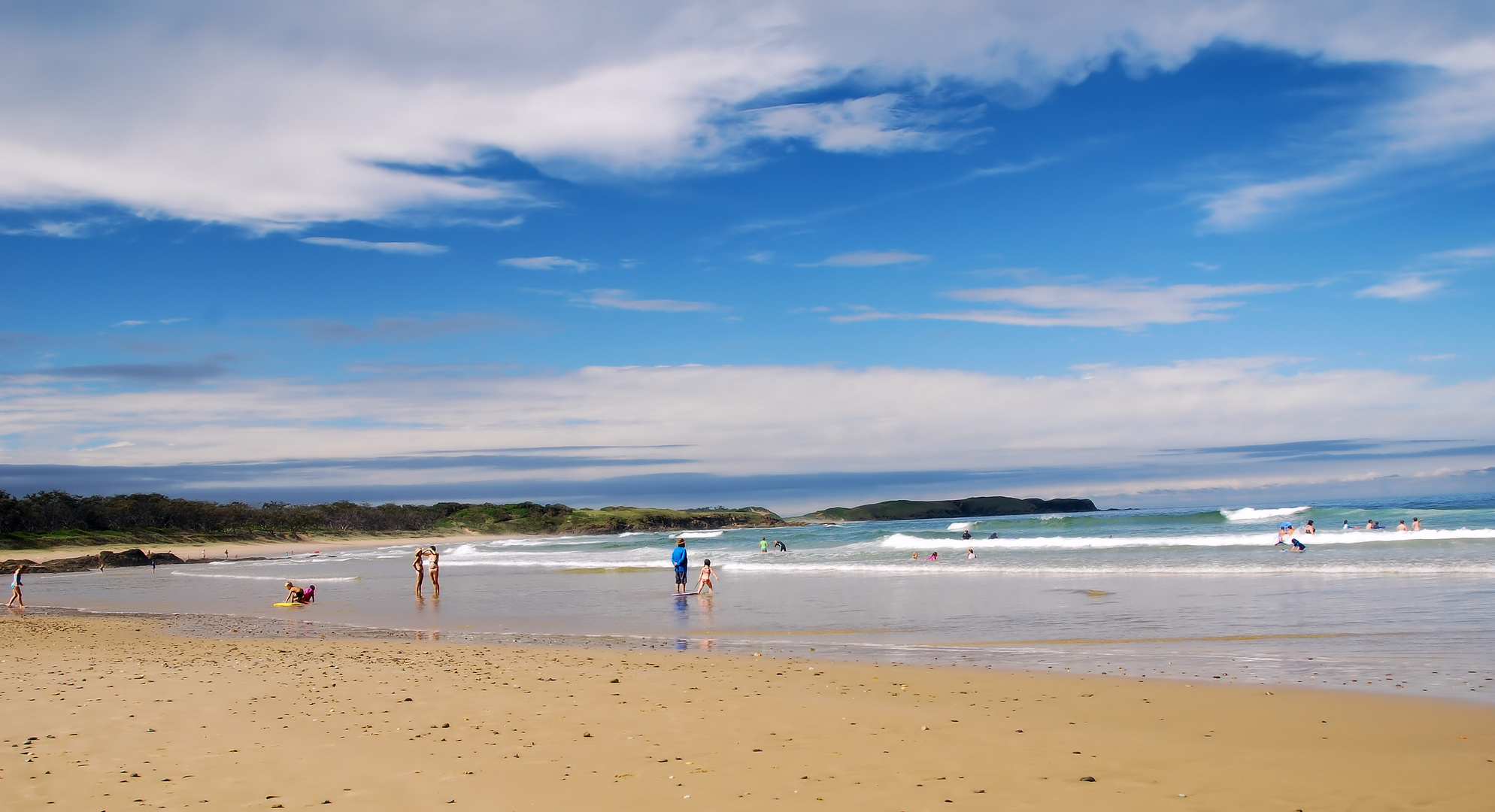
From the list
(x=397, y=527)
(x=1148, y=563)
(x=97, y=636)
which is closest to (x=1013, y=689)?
(x=97, y=636)

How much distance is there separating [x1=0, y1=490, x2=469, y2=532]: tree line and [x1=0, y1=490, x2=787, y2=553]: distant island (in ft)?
0.30

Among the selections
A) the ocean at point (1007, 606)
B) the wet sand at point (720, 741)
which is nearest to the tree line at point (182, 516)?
the ocean at point (1007, 606)

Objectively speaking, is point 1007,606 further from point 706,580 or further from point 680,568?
point 680,568

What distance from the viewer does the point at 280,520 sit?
98.2 meters

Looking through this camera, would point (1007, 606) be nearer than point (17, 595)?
Yes

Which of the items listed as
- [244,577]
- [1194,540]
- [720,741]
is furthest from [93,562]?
[1194,540]

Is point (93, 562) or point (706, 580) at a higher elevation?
point (706, 580)

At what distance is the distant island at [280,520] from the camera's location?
70.6 metres

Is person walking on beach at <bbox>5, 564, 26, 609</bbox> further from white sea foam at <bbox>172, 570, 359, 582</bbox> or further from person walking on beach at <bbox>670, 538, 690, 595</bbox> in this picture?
person walking on beach at <bbox>670, 538, 690, 595</bbox>

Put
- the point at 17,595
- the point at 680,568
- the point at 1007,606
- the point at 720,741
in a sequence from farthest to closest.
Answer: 1. the point at 17,595
2. the point at 680,568
3. the point at 1007,606
4. the point at 720,741

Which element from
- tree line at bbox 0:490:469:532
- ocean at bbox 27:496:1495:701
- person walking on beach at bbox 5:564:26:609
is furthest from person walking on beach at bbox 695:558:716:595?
tree line at bbox 0:490:469:532

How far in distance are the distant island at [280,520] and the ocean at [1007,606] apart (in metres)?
32.6

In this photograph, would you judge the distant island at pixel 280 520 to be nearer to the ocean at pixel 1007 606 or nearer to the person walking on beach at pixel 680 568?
the ocean at pixel 1007 606

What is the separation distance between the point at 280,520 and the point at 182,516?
44.5ft
